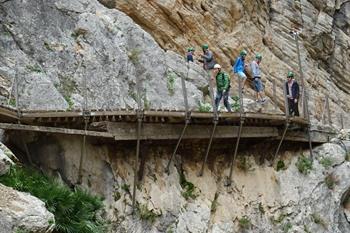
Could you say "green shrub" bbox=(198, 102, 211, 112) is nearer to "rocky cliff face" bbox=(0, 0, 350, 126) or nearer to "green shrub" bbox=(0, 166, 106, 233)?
"rocky cliff face" bbox=(0, 0, 350, 126)

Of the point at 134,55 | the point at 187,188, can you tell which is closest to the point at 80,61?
the point at 134,55

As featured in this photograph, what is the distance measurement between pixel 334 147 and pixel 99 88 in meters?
8.35

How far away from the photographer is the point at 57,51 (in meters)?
18.2

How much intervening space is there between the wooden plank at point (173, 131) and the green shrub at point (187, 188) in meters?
1.17

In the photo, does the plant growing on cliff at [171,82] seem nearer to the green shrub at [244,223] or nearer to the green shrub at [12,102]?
the green shrub at [244,223]

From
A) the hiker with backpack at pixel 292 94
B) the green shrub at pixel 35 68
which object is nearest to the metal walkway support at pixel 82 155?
the green shrub at pixel 35 68

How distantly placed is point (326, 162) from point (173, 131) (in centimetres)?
665

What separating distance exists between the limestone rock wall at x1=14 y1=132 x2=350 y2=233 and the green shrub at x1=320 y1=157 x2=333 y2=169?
32 mm

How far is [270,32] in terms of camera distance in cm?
2938

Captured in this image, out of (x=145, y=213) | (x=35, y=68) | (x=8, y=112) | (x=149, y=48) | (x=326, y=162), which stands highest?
(x=149, y=48)

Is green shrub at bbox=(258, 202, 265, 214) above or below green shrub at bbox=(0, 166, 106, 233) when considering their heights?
above

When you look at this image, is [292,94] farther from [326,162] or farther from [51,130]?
[51,130]

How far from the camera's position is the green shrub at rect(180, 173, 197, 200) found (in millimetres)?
16906

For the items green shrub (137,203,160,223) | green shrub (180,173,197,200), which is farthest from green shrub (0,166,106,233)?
green shrub (180,173,197,200)
